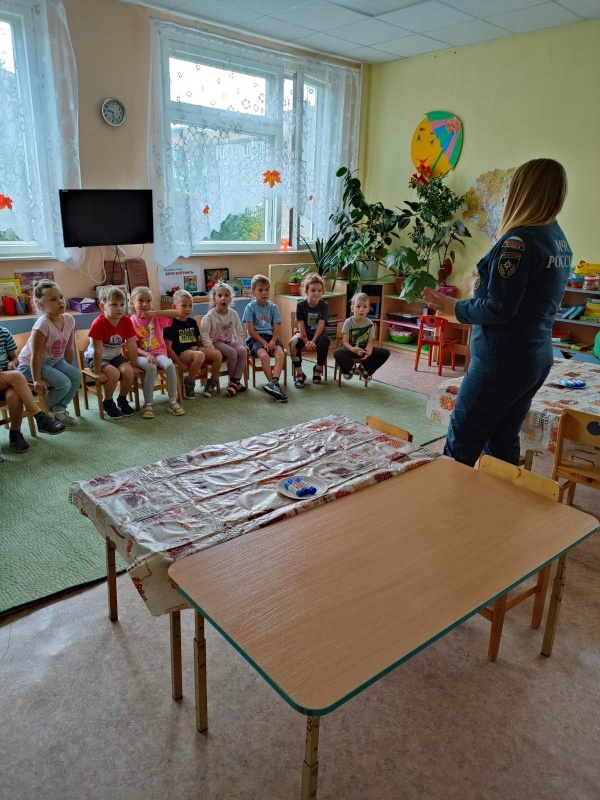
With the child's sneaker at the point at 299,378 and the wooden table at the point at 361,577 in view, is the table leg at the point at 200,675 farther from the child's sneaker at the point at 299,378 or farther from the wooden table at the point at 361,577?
the child's sneaker at the point at 299,378

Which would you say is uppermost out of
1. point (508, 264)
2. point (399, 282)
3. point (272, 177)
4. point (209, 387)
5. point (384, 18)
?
point (384, 18)

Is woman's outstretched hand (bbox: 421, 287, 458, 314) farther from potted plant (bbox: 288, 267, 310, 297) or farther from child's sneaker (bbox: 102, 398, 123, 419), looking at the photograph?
potted plant (bbox: 288, 267, 310, 297)

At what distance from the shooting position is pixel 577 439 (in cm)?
229

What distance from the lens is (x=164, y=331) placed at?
429cm

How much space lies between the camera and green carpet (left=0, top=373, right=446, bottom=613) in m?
2.32

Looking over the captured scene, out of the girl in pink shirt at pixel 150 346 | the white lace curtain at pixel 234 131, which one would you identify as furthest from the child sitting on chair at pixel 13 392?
the white lace curtain at pixel 234 131

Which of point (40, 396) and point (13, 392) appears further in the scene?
point (40, 396)

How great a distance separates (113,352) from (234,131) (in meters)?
2.52

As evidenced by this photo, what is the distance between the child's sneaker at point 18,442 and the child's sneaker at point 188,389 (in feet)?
4.12

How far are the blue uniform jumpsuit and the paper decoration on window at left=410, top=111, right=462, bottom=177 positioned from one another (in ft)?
13.1

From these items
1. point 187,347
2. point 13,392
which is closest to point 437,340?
point 187,347

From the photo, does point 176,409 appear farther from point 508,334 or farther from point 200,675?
point 200,675

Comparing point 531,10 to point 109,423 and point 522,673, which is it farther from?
point 522,673

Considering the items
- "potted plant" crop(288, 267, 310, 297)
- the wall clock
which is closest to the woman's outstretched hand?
→ the wall clock
